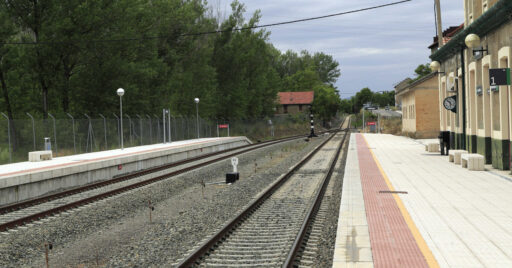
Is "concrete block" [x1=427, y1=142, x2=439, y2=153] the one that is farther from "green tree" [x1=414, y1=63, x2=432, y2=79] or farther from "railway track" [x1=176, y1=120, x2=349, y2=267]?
"green tree" [x1=414, y1=63, x2=432, y2=79]

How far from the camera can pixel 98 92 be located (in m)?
32.8

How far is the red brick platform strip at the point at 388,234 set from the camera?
635 centimetres

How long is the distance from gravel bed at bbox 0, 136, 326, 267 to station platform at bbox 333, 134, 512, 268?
2.70m

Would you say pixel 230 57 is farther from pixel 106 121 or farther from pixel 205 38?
pixel 106 121

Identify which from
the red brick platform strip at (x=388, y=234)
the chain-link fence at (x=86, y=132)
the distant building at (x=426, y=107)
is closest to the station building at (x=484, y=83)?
the red brick platform strip at (x=388, y=234)

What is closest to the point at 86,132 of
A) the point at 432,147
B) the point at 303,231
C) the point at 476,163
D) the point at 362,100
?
the point at 432,147

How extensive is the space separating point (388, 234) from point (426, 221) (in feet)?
4.48

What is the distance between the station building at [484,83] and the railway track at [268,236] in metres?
6.65

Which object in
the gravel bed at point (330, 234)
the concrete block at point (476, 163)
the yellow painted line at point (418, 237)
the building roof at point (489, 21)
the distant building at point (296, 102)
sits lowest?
the gravel bed at point (330, 234)

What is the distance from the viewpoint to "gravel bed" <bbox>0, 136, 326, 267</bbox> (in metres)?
7.85

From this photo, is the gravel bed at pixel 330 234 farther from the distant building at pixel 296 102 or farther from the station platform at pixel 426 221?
the distant building at pixel 296 102

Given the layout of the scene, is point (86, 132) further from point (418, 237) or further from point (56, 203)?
point (418, 237)

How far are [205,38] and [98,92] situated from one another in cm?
2224

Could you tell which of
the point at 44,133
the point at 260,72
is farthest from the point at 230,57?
the point at 44,133
